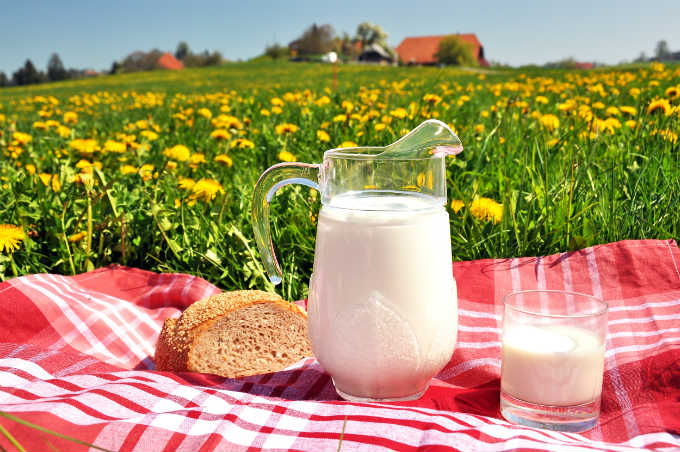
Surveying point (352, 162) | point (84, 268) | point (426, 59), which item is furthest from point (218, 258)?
point (426, 59)

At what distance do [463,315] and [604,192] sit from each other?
26.9 inches

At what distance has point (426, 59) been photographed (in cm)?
5250

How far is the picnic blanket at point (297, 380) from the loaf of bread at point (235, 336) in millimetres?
88

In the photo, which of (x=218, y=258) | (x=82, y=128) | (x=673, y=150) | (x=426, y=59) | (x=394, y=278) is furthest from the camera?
(x=426, y=59)

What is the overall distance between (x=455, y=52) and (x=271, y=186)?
44088 millimetres

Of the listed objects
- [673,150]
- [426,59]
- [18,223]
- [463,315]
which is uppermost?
[426,59]

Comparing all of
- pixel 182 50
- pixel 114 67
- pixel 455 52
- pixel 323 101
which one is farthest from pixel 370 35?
pixel 323 101

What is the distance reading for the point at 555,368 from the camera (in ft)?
3.06

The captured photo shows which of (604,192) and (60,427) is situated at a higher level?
(604,192)

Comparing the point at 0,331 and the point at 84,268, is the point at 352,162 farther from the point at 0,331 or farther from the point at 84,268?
the point at 84,268

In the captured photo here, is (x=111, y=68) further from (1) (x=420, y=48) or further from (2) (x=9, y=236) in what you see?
(2) (x=9, y=236)

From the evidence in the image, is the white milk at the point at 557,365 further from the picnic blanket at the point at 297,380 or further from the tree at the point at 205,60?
the tree at the point at 205,60

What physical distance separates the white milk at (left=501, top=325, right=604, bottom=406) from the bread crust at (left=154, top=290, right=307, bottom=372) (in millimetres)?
513

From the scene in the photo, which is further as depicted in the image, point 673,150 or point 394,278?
point 673,150
